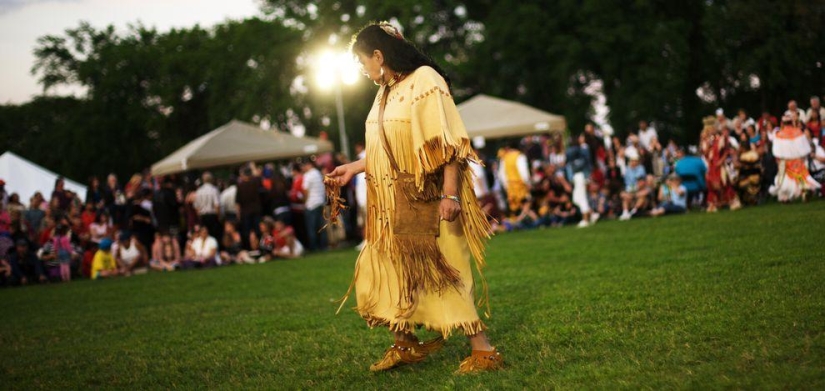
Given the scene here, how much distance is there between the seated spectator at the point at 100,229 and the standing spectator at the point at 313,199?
4.58 metres

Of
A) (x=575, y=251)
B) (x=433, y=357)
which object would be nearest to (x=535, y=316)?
(x=433, y=357)

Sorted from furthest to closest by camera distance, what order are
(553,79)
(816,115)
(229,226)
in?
(553,79)
(229,226)
(816,115)

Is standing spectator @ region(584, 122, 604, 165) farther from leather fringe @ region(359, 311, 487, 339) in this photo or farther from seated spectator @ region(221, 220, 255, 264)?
leather fringe @ region(359, 311, 487, 339)

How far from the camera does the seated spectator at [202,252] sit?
768 inches

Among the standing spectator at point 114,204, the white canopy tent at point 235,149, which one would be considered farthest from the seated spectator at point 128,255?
the white canopy tent at point 235,149

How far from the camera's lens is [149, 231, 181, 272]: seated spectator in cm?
1962

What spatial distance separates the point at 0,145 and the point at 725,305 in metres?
70.4

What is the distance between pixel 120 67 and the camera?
6081cm

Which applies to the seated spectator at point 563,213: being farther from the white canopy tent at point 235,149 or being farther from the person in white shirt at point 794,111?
the white canopy tent at point 235,149

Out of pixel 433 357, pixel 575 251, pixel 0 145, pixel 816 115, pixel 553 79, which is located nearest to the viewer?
pixel 433 357

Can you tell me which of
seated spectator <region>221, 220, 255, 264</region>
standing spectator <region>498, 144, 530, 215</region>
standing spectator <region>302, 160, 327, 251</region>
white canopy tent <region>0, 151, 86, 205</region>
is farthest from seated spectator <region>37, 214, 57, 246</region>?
white canopy tent <region>0, 151, 86, 205</region>

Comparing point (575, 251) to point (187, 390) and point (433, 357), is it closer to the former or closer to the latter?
point (433, 357)

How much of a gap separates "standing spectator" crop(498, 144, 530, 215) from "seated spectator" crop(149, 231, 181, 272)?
305 inches

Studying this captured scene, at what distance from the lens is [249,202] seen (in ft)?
65.1
